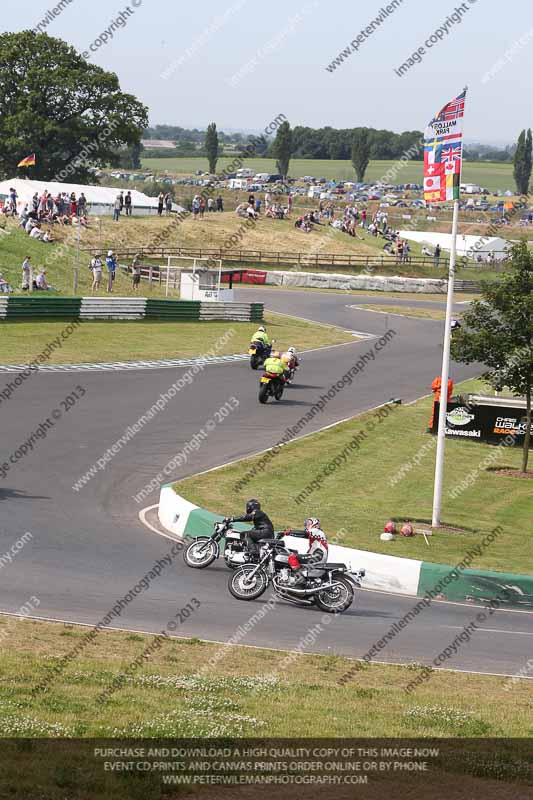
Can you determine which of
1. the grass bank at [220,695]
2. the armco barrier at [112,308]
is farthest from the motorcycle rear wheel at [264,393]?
the grass bank at [220,695]

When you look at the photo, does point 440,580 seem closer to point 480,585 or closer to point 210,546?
point 480,585

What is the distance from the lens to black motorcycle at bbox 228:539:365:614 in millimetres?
15633

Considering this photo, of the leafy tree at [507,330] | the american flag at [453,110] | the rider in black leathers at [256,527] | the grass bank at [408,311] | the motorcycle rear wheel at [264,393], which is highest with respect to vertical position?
the american flag at [453,110]

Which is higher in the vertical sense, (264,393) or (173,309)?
(173,309)

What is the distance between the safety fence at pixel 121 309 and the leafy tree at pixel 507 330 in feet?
61.0

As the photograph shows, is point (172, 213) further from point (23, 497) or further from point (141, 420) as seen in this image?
point (23, 497)

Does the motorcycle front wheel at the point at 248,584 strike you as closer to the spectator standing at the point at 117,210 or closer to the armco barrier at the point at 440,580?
Result: the armco barrier at the point at 440,580

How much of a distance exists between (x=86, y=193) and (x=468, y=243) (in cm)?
3083

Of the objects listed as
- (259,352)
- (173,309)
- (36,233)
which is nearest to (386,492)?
(259,352)

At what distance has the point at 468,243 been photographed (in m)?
84.0

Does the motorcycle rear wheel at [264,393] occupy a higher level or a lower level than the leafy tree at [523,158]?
lower

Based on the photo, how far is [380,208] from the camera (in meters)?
108

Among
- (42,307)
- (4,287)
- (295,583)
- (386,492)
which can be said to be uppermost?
(4,287)

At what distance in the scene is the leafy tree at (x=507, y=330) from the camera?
24797 millimetres
